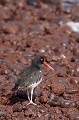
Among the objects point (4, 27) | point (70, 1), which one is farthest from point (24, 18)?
point (70, 1)

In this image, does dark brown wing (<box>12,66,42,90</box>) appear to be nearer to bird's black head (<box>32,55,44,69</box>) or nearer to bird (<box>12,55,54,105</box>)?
bird (<box>12,55,54,105</box>)

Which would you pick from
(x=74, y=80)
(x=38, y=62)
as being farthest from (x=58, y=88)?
(x=38, y=62)

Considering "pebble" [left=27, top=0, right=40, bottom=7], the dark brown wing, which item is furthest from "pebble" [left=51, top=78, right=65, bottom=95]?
"pebble" [left=27, top=0, right=40, bottom=7]

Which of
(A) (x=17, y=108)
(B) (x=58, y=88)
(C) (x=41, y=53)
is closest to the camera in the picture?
(A) (x=17, y=108)

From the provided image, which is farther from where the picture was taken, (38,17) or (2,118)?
(38,17)

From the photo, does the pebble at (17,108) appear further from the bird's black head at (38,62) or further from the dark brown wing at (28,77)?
the bird's black head at (38,62)

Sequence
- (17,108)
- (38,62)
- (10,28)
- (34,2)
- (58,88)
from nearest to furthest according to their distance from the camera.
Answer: (17,108) < (38,62) < (58,88) < (10,28) < (34,2)

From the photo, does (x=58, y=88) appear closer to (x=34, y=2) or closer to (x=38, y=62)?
(x=38, y=62)

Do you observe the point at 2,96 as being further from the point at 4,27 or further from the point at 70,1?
the point at 70,1
